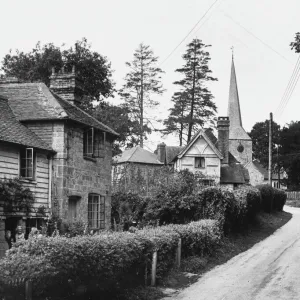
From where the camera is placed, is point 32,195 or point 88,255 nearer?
point 88,255

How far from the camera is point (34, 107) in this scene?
2448 cm

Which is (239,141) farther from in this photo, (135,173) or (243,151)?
(135,173)

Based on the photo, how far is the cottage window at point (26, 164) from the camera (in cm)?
2195

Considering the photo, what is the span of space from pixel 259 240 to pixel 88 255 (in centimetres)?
1932

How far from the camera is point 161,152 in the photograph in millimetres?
61375

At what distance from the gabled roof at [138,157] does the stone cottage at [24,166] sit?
3327cm

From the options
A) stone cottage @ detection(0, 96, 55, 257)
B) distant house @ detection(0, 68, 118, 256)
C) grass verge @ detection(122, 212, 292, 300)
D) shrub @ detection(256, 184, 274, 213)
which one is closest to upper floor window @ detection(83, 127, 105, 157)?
distant house @ detection(0, 68, 118, 256)

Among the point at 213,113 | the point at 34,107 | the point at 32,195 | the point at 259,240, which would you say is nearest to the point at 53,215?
the point at 32,195

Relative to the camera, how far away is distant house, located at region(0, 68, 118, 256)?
2323cm

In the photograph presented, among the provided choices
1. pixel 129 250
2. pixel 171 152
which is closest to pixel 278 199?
pixel 171 152

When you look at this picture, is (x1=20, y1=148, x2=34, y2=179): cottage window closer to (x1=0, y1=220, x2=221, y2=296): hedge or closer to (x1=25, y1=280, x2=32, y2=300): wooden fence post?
(x1=0, y1=220, x2=221, y2=296): hedge

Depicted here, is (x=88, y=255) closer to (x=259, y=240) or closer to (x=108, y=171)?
(x=108, y=171)

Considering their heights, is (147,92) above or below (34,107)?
above

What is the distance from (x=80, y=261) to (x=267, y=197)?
106 ft
